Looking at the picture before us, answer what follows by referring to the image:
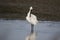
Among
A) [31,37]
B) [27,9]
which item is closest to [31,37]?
[31,37]

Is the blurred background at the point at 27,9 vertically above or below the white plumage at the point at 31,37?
above

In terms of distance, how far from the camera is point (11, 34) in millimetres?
974

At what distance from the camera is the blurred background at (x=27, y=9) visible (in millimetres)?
1088

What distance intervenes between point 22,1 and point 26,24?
243 millimetres

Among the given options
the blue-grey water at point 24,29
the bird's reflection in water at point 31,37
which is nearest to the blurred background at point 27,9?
the blue-grey water at point 24,29

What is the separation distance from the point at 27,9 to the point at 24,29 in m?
0.17

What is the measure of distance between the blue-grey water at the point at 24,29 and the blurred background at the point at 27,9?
48mm

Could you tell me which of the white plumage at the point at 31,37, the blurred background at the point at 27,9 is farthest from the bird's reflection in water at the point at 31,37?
the blurred background at the point at 27,9

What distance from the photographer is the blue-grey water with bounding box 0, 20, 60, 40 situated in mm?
967

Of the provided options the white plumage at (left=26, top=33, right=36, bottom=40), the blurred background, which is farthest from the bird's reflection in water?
the blurred background

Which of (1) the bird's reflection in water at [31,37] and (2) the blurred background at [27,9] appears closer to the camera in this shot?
(1) the bird's reflection in water at [31,37]

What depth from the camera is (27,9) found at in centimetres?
113

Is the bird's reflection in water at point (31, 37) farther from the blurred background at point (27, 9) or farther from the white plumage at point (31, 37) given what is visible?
the blurred background at point (27, 9)

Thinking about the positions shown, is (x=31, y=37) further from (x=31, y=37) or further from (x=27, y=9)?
(x=27, y=9)
